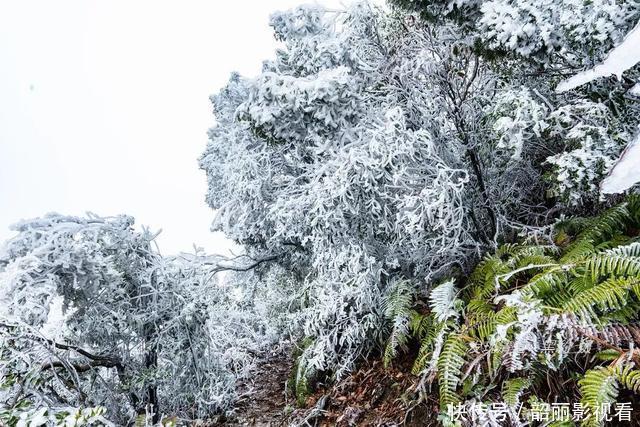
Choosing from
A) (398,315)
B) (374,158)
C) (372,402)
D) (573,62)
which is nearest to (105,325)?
(372,402)

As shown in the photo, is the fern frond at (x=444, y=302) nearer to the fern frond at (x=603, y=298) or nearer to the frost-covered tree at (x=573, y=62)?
the fern frond at (x=603, y=298)

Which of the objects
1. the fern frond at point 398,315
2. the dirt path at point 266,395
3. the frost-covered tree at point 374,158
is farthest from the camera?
the dirt path at point 266,395

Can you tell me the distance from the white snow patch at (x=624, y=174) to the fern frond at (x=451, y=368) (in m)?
1.52

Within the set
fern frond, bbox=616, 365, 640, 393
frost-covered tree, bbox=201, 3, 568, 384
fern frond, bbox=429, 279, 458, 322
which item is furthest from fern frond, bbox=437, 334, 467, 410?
frost-covered tree, bbox=201, 3, 568, 384

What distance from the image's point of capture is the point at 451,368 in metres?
3.27

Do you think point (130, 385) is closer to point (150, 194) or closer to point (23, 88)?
point (150, 194)

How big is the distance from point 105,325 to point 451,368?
369 centimetres

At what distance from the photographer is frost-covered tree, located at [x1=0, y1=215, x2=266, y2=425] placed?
3.92 metres

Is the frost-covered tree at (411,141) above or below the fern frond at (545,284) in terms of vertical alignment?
above

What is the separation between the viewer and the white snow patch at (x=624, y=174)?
2445mm

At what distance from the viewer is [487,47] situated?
3.98 m

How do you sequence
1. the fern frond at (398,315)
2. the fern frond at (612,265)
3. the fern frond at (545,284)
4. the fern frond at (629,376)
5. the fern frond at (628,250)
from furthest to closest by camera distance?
the fern frond at (398,315) → the fern frond at (545,284) → the fern frond at (628,250) → the fern frond at (612,265) → the fern frond at (629,376)

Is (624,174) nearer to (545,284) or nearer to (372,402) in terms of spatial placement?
(545,284)

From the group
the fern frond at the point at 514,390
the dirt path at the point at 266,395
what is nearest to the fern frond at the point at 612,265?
the fern frond at the point at 514,390
